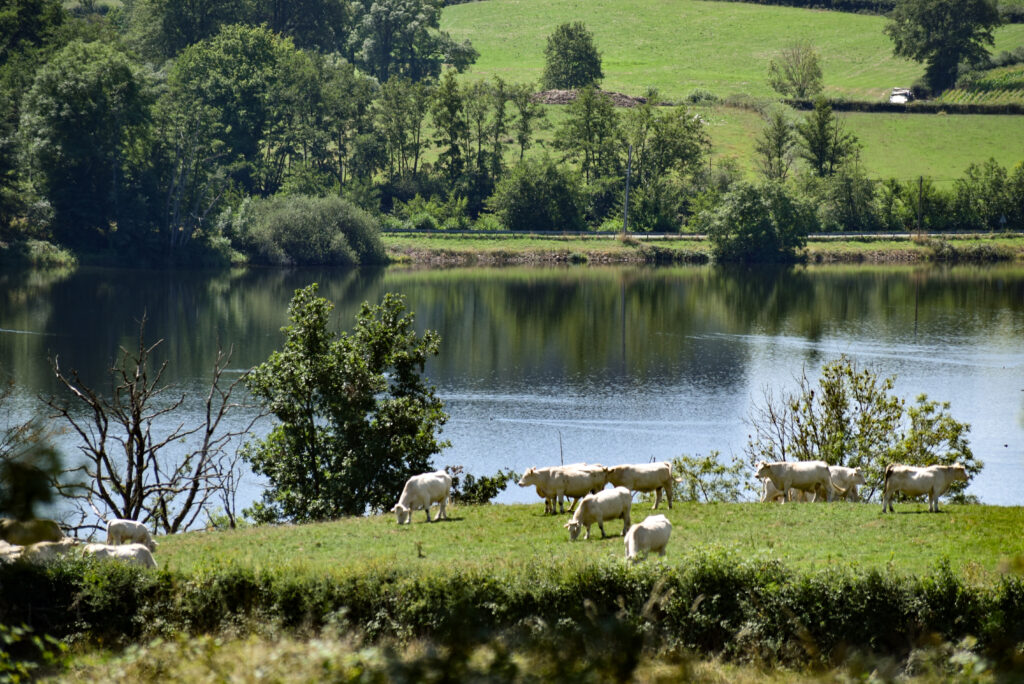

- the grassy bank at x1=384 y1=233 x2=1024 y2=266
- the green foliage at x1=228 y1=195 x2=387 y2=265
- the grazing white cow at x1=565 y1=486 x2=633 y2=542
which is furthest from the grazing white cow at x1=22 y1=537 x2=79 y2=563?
the grassy bank at x1=384 y1=233 x2=1024 y2=266

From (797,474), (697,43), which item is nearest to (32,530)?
(797,474)

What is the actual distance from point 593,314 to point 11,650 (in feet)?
204

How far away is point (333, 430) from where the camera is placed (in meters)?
29.6

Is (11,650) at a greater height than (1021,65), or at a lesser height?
lesser

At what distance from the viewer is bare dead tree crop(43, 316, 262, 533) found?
87.8ft

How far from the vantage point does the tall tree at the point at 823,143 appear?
427 ft

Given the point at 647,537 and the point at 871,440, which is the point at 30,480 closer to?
the point at 647,537

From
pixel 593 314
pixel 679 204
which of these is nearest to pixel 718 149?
pixel 679 204

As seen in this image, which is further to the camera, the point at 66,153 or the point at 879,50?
the point at 879,50

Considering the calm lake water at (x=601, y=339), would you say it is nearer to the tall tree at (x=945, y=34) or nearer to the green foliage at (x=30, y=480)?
the green foliage at (x=30, y=480)

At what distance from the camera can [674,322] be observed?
73.0m

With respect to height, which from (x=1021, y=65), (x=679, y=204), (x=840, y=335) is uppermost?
(x=1021, y=65)

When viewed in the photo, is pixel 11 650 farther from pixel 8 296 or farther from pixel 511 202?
pixel 511 202

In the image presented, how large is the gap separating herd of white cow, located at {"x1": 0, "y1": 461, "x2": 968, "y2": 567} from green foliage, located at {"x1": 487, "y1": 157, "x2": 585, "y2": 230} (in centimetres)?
9955
